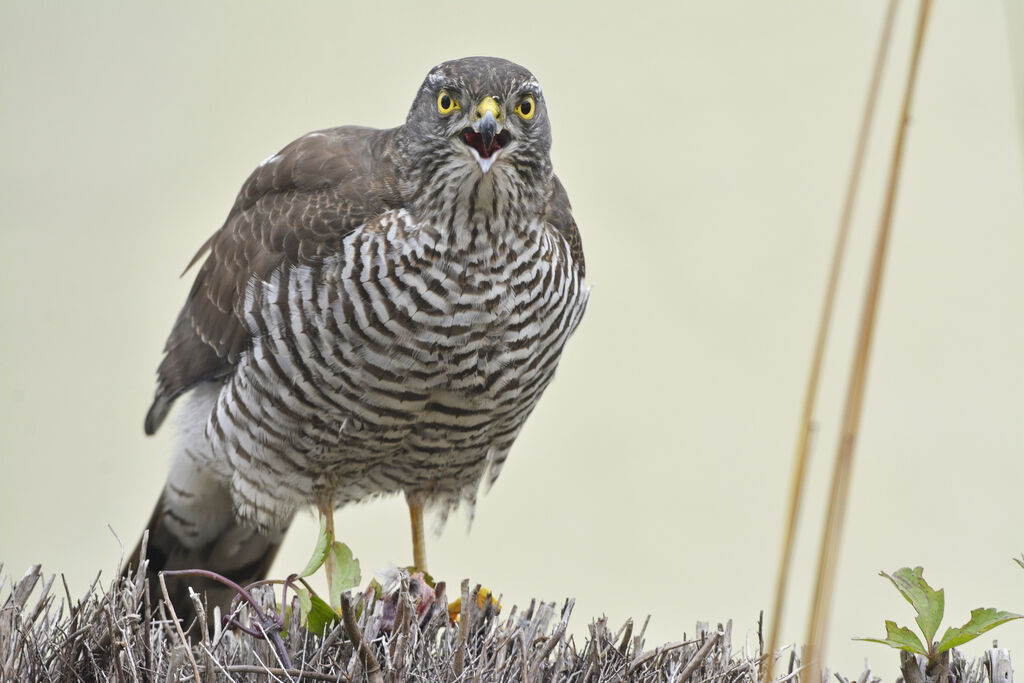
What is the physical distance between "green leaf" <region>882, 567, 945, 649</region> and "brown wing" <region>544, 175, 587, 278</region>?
0.99m

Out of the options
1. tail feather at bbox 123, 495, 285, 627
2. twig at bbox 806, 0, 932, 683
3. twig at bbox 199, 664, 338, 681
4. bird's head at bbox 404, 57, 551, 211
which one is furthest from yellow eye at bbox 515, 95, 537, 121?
tail feather at bbox 123, 495, 285, 627

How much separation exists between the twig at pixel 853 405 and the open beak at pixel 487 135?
108 cm

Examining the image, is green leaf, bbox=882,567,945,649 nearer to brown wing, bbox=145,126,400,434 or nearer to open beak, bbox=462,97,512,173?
open beak, bbox=462,97,512,173

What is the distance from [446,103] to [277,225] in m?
0.50

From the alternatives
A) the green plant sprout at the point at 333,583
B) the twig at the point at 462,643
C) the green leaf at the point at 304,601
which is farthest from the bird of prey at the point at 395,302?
the twig at the point at 462,643

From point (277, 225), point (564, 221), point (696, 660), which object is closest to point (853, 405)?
point (696, 660)

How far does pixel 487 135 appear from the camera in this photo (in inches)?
71.6

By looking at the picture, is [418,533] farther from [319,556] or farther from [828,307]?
[828,307]

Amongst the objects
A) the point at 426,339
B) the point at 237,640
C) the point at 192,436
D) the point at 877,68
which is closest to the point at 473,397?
the point at 426,339

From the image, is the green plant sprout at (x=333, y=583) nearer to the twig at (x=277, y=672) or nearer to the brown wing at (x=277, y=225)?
the twig at (x=277, y=672)

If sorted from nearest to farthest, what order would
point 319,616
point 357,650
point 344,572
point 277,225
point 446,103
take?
point 357,650 < point 319,616 < point 344,572 < point 446,103 < point 277,225

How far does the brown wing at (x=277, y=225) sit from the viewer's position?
206 centimetres

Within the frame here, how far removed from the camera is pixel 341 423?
2076 millimetres

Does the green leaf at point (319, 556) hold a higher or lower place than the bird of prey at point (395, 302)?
lower
